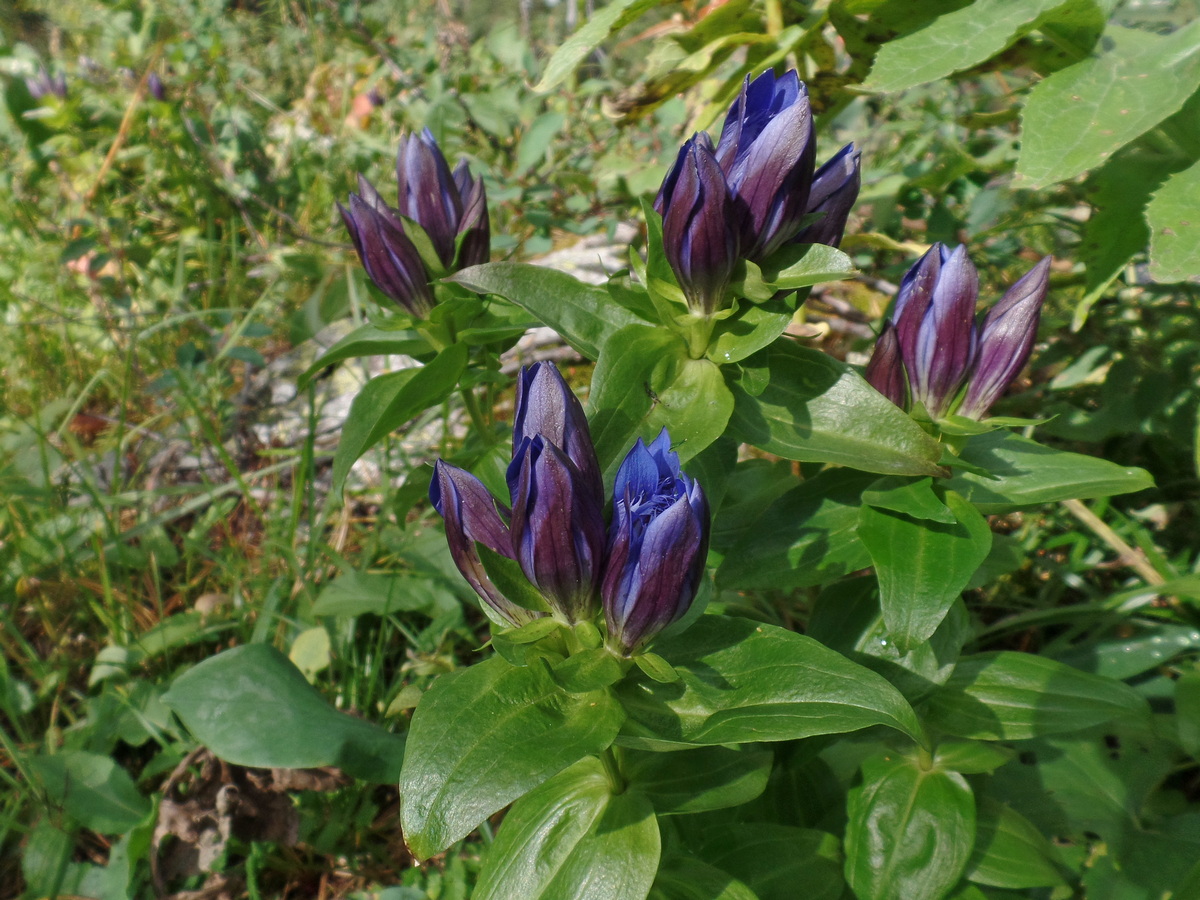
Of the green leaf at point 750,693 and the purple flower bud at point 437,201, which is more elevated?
the purple flower bud at point 437,201

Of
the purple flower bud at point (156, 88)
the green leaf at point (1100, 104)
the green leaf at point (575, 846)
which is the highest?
the purple flower bud at point (156, 88)

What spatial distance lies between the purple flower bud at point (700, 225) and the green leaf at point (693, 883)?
2.18 ft

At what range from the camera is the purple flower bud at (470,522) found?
832 mm

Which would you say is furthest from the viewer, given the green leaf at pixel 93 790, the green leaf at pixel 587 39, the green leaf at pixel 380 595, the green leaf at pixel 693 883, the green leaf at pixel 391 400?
the green leaf at pixel 380 595

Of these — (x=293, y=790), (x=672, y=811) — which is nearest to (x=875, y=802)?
(x=672, y=811)

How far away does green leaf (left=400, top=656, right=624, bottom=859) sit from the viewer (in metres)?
0.72

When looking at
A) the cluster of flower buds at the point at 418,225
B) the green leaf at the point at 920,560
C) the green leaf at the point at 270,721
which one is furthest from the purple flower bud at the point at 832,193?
the green leaf at the point at 270,721

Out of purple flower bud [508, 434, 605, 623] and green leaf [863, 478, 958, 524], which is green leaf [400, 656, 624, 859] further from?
green leaf [863, 478, 958, 524]

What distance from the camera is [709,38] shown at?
1481 mm

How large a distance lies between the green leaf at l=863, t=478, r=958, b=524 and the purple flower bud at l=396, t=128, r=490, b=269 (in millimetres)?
651

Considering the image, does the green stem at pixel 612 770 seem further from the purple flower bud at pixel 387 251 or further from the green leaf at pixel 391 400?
the purple flower bud at pixel 387 251

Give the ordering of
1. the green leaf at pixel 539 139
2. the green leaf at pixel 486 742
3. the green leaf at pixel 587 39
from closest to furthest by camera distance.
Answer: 1. the green leaf at pixel 486 742
2. the green leaf at pixel 587 39
3. the green leaf at pixel 539 139

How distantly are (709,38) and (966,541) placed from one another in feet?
3.35

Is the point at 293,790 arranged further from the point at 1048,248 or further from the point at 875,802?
the point at 1048,248
